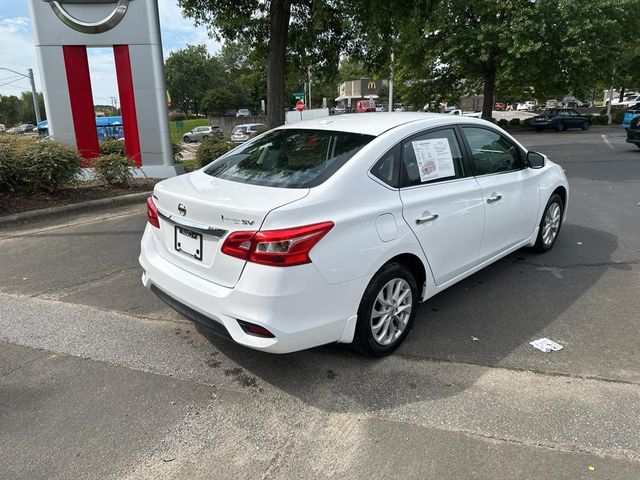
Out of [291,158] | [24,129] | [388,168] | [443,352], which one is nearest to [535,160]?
[388,168]

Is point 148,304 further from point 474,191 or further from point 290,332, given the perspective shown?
point 474,191

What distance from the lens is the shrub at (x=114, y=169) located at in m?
8.83

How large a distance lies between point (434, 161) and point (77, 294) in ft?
11.2

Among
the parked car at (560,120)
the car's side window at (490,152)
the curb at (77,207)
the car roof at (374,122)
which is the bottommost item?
the curb at (77,207)

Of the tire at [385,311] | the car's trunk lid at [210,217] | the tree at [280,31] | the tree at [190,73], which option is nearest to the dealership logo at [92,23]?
the tree at [280,31]

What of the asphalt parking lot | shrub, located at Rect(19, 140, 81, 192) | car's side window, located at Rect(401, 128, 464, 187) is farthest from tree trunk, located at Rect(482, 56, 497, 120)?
car's side window, located at Rect(401, 128, 464, 187)

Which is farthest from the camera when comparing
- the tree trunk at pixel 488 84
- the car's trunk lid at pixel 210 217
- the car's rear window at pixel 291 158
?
the tree trunk at pixel 488 84

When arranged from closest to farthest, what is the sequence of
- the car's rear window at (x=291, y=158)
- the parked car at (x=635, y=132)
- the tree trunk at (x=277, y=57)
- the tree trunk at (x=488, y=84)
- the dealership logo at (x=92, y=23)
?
the car's rear window at (x=291, y=158) → the dealership logo at (x=92, y=23) → the tree trunk at (x=277, y=57) → the parked car at (x=635, y=132) → the tree trunk at (x=488, y=84)

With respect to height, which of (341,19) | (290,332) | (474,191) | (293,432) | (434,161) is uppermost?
(341,19)

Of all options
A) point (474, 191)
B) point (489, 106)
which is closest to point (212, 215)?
point (474, 191)

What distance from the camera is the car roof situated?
358 cm

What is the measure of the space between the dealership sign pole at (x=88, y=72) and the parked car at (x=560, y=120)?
2720 cm

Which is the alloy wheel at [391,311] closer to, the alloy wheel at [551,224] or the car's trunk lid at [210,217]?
the car's trunk lid at [210,217]

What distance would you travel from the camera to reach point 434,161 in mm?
3664
